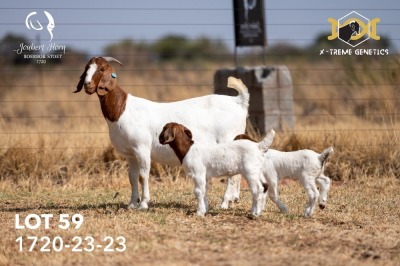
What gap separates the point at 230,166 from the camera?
29.1 feet

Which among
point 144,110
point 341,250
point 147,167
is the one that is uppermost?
point 144,110

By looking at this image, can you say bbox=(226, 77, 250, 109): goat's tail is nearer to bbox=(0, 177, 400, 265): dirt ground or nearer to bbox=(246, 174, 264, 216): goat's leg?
bbox=(0, 177, 400, 265): dirt ground

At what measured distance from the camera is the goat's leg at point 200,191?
350 inches

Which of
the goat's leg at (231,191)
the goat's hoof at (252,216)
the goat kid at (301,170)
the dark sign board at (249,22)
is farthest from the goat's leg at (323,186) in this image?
the dark sign board at (249,22)

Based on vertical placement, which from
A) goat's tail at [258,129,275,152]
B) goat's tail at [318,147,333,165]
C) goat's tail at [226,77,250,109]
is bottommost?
goat's tail at [318,147,333,165]

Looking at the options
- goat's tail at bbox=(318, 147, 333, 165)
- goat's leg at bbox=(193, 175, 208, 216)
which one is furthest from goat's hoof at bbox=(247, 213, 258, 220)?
goat's tail at bbox=(318, 147, 333, 165)

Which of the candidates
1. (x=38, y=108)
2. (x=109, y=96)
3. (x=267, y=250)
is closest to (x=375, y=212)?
(x=267, y=250)

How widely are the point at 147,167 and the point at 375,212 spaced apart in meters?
2.73

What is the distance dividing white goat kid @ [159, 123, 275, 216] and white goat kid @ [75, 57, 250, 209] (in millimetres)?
596

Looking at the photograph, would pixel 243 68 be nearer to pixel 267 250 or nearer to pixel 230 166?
pixel 230 166

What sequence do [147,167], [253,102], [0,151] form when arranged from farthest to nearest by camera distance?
1. [253,102]
2. [0,151]
3. [147,167]

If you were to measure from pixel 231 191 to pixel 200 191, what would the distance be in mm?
1004

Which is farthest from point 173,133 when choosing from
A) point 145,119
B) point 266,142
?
point 266,142

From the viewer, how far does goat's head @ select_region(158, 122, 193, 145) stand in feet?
29.3
